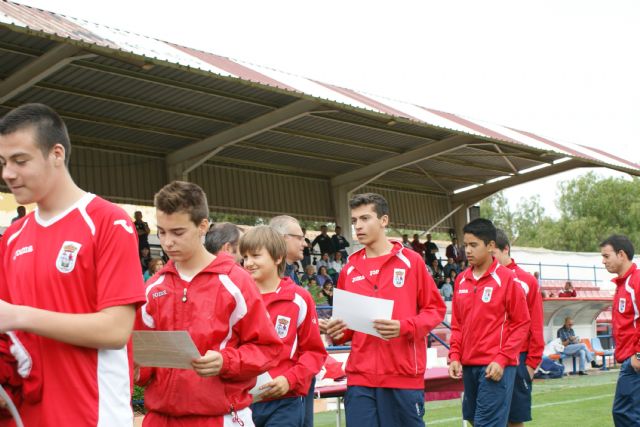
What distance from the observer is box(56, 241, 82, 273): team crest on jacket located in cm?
323

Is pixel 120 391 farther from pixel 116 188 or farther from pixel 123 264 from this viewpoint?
pixel 116 188

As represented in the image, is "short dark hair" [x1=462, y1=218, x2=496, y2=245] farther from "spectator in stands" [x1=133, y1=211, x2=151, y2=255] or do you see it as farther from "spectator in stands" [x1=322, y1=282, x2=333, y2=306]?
"spectator in stands" [x1=322, y1=282, x2=333, y2=306]

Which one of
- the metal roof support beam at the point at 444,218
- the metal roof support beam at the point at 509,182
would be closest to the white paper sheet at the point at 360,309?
the metal roof support beam at the point at 509,182

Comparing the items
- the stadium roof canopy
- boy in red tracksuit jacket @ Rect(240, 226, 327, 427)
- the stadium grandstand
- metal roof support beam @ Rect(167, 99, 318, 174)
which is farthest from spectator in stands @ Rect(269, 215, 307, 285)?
metal roof support beam @ Rect(167, 99, 318, 174)

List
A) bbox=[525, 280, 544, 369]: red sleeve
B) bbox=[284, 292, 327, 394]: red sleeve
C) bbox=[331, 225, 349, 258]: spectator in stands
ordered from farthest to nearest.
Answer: bbox=[331, 225, 349, 258]: spectator in stands
bbox=[525, 280, 544, 369]: red sleeve
bbox=[284, 292, 327, 394]: red sleeve

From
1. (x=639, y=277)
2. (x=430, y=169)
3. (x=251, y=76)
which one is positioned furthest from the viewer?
(x=430, y=169)

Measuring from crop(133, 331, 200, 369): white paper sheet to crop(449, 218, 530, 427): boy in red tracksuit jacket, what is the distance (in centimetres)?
442

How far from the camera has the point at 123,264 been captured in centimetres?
327

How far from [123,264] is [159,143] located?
21753 mm

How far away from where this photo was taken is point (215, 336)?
4176 mm

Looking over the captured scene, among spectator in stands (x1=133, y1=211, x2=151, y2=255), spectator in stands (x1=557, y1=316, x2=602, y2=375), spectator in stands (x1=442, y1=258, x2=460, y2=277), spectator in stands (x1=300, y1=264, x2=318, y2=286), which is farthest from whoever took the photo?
spectator in stands (x1=442, y1=258, x2=460, y2=277)

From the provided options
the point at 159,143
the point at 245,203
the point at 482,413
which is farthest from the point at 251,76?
the point at 482,413

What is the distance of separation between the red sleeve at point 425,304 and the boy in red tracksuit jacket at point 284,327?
33.9 inches

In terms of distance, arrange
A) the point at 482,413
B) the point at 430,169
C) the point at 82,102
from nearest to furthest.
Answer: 1. the point at 482,413
2. the point at 82,102
3. the point at 430,169
